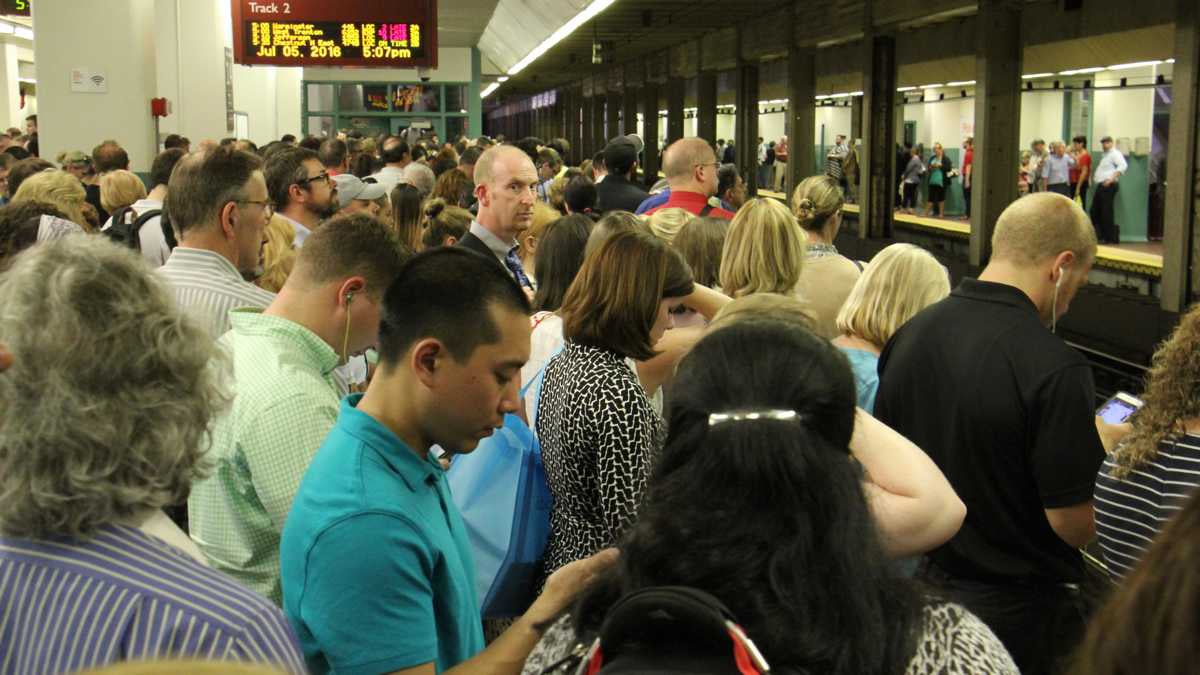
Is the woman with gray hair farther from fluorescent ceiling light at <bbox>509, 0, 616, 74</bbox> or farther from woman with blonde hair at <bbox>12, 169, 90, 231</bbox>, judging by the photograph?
fluorescent ceiling light at <bbox>509, 0, 616, 74</bbox>

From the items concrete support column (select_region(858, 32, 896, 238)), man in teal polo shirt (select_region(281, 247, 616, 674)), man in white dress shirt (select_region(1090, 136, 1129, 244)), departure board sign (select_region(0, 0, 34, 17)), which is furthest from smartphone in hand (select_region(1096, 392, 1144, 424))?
man in white dress shirt (select_region(1090, 136, 1129, 244))

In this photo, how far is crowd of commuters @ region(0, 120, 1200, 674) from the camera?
5.17 ft

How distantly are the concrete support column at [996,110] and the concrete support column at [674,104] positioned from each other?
18063 millimetres

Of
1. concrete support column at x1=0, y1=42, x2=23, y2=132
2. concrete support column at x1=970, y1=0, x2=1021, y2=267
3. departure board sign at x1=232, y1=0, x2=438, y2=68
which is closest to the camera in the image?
departure board sign at x1=232, y1=0, x2=438, y2=68

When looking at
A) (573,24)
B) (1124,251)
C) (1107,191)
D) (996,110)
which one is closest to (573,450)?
(996,110)

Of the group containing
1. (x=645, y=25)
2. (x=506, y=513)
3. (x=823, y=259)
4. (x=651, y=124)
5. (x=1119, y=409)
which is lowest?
(x=506, y=513)

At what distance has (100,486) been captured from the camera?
1.62 m

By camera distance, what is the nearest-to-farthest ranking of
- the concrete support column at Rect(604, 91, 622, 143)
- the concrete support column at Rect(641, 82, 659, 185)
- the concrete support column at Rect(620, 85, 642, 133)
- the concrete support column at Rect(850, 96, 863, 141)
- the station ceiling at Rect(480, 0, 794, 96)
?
the station ceiling at Rect(480, 0, 794, 96)
the concrete support column at Rect(850, 96, 863, 141)
the concrete support column at Rect(641, 82, 659, 185)
the concrete support column at Rect(620, 85, 642, 133)
the concrete support column at Rect(604, 91, 622, 143)

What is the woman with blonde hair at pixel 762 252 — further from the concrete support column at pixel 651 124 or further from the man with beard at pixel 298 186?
the concrete support column at pixel 651 124

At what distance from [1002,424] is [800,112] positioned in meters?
22.9

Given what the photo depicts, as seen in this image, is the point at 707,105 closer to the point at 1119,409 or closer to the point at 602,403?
the point at 1119,409

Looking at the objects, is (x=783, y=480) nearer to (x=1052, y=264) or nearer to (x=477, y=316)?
(x=477, y=316)

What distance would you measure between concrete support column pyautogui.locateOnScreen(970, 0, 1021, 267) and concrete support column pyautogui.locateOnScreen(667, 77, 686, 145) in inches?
711

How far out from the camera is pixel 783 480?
157 centimetres
